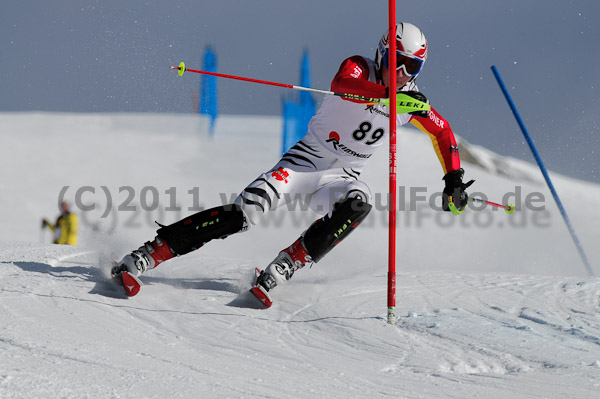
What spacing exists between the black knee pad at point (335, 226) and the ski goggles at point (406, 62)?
806 mm

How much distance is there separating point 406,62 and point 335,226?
1.04 metres

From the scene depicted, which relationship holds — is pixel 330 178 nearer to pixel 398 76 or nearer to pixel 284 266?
pixel 284 266

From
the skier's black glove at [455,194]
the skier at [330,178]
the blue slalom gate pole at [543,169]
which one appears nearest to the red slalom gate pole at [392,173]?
the skier at [330,178]

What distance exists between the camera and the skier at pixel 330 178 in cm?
340

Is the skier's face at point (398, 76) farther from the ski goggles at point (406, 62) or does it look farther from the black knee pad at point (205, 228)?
the black knee pad at point (205, 228)

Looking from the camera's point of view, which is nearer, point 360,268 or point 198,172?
point 360,268

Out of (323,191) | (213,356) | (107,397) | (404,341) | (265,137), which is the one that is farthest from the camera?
(265,137)

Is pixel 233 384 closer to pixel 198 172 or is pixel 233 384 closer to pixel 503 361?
pixel 503 361

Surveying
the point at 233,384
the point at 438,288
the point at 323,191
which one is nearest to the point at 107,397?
the point at 233,384

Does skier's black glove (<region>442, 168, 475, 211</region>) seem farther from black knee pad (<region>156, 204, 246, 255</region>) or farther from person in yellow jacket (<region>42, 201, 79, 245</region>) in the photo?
person in yellow jacket (<region>42, 201, 79, 245</region>)

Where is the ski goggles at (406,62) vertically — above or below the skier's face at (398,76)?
above

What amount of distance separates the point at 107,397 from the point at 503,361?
1.56 metres

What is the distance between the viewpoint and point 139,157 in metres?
17.7

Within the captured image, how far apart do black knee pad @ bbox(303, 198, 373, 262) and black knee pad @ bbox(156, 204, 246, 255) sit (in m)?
0.42
